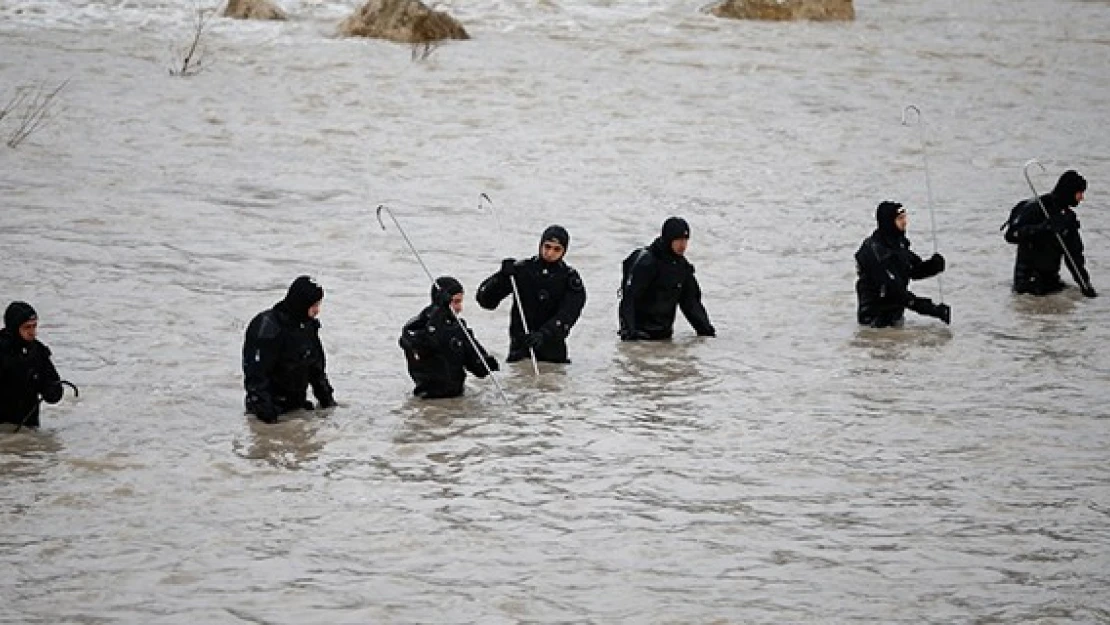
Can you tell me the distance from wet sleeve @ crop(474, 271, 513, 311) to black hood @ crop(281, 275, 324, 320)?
2209 millimetres

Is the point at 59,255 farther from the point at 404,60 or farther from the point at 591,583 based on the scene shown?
the point at 404,60

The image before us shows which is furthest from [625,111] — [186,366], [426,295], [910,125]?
[186,366]

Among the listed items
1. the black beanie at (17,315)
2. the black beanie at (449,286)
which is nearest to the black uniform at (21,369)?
the black beanie at (17,315)

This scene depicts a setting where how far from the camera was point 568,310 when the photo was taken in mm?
14836

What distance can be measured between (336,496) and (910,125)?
17.0 m

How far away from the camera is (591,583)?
10.2 meters

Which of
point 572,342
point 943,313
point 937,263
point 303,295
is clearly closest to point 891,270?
point 937,263

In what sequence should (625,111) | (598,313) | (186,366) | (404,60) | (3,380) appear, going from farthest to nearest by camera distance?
(404,60)
(625,111)
(598,313)
(186,366)
(3,380)

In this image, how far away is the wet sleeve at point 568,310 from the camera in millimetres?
14812

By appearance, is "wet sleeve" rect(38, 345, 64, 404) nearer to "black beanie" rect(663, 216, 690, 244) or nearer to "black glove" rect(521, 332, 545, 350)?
"black glove" rect(521, 332, 545, 350)

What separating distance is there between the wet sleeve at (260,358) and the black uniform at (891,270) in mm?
5788

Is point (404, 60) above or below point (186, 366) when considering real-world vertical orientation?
above

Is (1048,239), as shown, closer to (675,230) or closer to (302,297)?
(675,230)

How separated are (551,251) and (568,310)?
1.65ft
